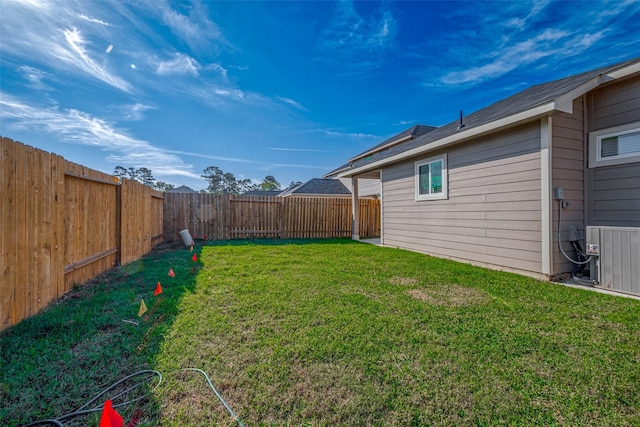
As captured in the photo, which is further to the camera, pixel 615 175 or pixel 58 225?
pixel 615 175

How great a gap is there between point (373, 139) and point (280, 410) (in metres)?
18.8

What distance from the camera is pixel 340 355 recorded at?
6.50 feet

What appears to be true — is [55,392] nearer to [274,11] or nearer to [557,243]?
[557,243]

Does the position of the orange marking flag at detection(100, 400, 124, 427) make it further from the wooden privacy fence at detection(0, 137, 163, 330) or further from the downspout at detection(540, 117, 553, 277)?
the downspout at detection(540, 117, 553, 277)

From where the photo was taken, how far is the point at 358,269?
4.87 m

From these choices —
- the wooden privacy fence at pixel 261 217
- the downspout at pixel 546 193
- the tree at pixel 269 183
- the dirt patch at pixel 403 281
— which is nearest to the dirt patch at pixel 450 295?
the dirt patch at pixel 403 281

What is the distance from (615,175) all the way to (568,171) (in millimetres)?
614

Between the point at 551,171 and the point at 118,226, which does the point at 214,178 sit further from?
the point at 551,171

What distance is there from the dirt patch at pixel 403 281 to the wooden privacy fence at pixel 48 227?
13.9 feet

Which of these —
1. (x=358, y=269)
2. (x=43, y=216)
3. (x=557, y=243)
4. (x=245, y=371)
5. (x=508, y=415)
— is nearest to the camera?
(x=508, y=415)

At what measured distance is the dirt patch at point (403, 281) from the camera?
12.9 ft

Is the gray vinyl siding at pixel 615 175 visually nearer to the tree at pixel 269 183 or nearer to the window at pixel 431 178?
the window at pixel 431 178

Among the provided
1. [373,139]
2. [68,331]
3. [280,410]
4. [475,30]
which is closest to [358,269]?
[280,410]

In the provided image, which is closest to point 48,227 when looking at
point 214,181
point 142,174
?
point 214,181
